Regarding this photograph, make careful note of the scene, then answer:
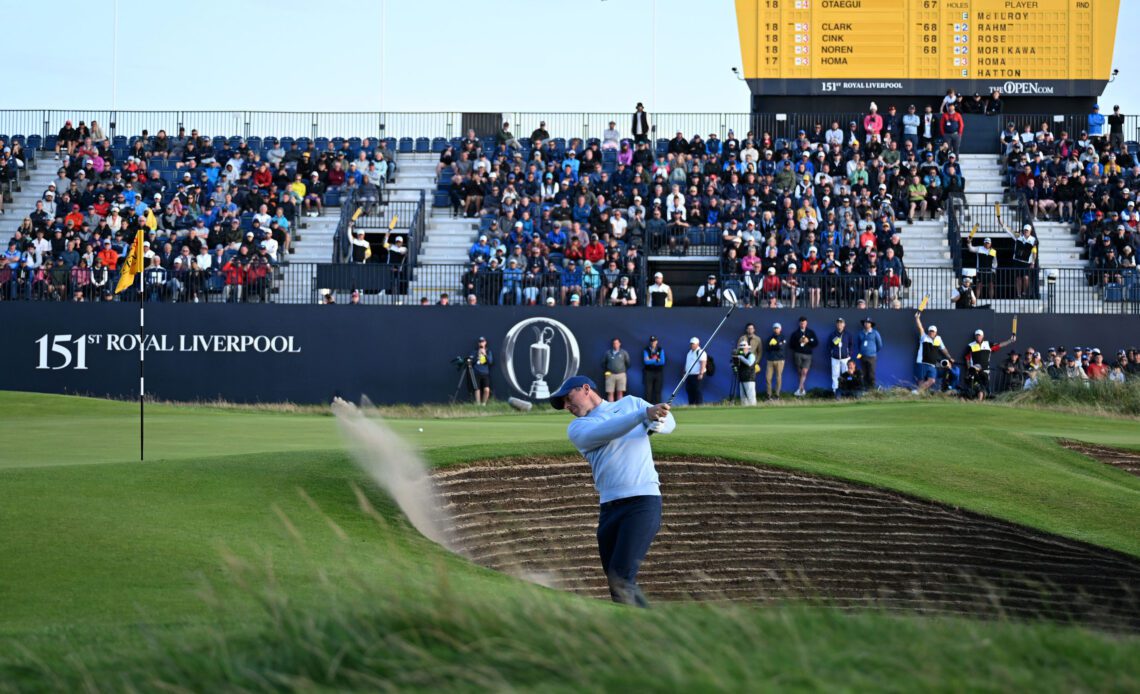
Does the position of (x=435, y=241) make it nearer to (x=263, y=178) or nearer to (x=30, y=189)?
(x=263, y=178)

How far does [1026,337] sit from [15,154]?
3022 cm

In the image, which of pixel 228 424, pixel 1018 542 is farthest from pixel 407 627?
pixel 228 424

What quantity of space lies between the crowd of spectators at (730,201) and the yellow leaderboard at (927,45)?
1.32m

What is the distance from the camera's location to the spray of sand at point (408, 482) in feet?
43.7

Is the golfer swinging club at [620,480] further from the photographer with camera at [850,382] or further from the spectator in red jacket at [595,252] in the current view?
the spectator in red jacket at [595,252]

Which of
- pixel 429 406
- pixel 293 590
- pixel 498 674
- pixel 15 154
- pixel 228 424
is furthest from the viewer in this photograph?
pixel 15 154

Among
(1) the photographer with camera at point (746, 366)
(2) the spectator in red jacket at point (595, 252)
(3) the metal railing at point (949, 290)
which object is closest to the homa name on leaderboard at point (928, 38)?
(3) the metal railing at point (949, 290)

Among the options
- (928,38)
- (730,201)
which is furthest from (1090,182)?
(730,201)

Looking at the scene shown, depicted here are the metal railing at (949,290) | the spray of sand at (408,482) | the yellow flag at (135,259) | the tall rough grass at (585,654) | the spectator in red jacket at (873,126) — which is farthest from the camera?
the spectator in red jacket at (873,126)

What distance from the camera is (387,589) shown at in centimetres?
684

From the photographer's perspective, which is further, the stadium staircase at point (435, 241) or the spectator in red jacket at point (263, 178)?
the spectator in red jacket at point (263, 178)

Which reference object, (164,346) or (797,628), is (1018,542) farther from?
(164,346)

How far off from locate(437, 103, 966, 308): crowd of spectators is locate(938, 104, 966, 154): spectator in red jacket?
0.13 feet

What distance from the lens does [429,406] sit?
32281mm
